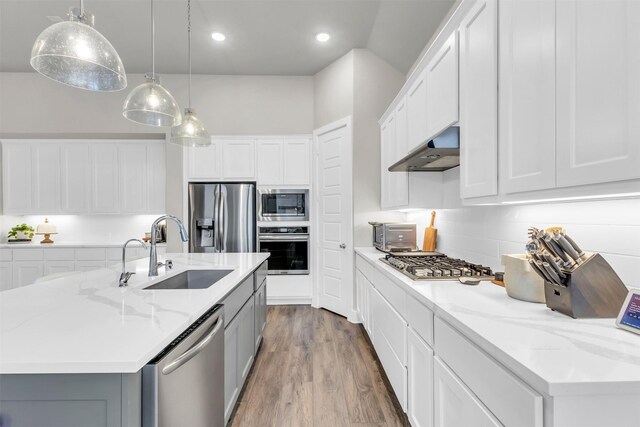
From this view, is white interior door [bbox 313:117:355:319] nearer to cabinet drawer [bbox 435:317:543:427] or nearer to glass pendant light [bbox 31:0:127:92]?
cabinet drawer [bbox 435:317:543:427]

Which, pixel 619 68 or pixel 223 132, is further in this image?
pixel 223 132

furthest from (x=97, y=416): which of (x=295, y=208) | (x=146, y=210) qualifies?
(x=146, y=210)

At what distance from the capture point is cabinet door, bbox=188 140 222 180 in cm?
416

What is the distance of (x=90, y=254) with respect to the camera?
4230mm

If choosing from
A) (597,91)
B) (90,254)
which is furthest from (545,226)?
(90,254)

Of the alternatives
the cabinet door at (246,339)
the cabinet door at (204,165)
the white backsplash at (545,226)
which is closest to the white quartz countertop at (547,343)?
the white backsplash at (545,226)

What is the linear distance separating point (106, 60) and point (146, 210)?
143 inches

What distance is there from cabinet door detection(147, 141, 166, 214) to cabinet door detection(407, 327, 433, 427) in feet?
13.8

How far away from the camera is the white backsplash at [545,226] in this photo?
1.09 m

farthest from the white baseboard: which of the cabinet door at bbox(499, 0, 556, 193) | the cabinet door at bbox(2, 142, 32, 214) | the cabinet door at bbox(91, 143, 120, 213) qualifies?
the cabinet door at bbox(2, 142, 32, 214)

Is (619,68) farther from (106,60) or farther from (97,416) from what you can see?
(106,60)

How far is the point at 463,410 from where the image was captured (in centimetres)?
105

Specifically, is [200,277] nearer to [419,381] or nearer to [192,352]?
[192,352]

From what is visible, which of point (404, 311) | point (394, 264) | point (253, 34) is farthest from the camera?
point (253, 34)
